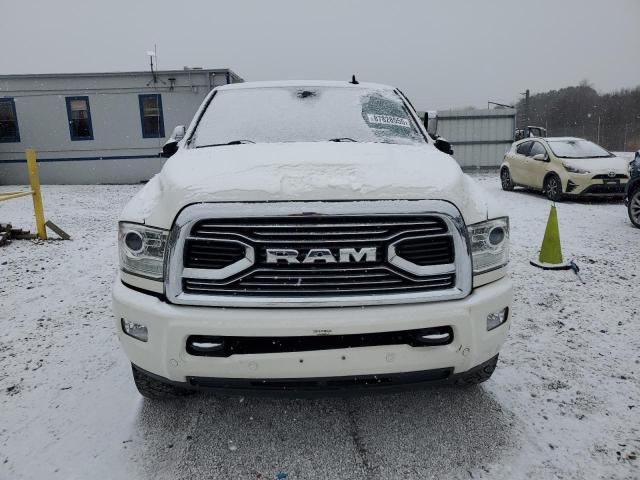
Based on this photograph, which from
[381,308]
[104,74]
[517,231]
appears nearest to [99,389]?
[381,308]

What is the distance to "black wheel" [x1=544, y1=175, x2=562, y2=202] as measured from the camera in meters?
11.0

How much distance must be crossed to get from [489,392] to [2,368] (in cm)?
337

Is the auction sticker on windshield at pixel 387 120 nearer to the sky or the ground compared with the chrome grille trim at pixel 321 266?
nearer to the sky

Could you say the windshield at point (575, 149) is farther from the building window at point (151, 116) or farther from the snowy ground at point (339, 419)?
the building window at point (151, 116)

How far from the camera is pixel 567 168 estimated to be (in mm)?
10672

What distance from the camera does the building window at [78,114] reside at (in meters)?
17.5

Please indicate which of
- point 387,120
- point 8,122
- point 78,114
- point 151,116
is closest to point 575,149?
point 387,120

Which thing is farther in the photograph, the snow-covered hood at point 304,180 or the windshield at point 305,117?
the windshield at point 305,117

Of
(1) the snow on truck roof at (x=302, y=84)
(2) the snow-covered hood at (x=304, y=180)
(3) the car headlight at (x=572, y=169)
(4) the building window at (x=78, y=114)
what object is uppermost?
(4) the building window at (x=78, y=114)

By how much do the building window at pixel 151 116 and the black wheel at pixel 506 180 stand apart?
12182mm

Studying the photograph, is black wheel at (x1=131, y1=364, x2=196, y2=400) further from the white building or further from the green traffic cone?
the white building

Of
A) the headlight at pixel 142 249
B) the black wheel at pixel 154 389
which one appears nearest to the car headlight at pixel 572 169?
the black wheel at pixel 154 389

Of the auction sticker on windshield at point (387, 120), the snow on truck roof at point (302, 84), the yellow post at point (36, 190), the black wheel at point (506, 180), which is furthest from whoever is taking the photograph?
the black wheel at point (506, 180)

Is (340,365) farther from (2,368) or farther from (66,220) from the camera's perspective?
(66,220)
